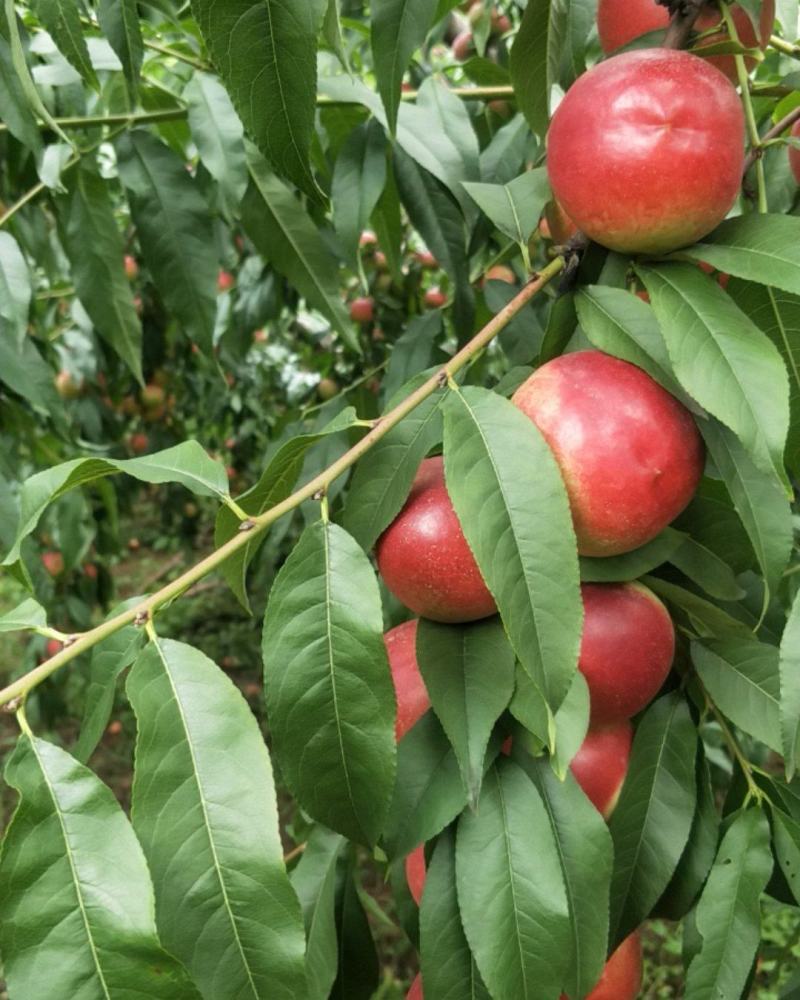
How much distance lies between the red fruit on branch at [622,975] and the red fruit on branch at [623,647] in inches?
7.6

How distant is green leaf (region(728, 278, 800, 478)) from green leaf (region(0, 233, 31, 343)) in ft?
2.57

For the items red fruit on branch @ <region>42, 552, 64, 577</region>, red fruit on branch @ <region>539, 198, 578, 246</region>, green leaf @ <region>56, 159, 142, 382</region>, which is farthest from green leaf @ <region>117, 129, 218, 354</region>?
red fruit on branch @ <region>42, 552, 64, 577</region>

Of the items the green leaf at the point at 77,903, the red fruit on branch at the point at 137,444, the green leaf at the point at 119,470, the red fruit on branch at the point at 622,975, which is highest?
the green leaf at the point at 119,470

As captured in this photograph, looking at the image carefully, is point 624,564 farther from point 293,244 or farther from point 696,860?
point 293,244

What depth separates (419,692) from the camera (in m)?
0.72

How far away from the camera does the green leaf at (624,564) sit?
0.69 metres

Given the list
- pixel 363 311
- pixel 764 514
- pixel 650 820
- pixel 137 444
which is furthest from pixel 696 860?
pixel 137 444

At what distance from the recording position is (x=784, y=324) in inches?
27.1

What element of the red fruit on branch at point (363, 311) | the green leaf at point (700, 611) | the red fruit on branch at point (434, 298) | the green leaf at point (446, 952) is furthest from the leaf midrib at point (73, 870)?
the red fruit on branch at point (434, 298)

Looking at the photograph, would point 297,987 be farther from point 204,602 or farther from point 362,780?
point 204,602

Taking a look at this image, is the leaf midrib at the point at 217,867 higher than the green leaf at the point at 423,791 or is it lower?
higher

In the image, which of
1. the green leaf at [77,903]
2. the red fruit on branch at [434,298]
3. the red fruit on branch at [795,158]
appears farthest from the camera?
the red fruit on branch at [434,298]

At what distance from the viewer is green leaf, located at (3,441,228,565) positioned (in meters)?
0.62

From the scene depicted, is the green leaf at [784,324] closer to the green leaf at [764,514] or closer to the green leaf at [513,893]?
the green leaf at [764,514]
